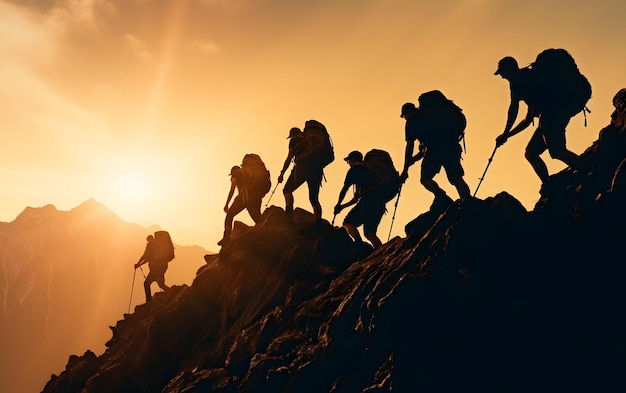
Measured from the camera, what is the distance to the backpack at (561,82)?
1029 centimetres

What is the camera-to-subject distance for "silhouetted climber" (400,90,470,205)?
12.0m

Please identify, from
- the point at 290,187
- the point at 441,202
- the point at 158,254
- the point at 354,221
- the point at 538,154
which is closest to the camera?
the point at 538,154

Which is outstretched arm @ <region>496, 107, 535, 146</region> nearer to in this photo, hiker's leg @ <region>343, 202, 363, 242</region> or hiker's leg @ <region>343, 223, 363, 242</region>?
hiker's leg @ <region>343, 202, 363, 242</region>

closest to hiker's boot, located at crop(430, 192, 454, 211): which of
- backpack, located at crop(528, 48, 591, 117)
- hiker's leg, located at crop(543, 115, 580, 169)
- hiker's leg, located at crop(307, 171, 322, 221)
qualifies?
hiker's leg, located at crop(543, 115, 580, 169)

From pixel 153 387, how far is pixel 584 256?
1411 centimetres

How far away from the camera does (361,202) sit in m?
15.7

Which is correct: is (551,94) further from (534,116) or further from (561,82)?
(534,116)

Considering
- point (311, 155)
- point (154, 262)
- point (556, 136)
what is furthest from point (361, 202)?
point (154, 262)

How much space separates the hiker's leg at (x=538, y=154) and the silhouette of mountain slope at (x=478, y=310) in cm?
33

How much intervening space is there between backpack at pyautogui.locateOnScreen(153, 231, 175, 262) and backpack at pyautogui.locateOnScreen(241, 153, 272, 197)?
735 cm

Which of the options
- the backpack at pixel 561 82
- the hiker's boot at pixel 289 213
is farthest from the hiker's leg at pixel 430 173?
the hiker's boot at pixel 289 213

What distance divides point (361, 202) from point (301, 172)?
2.84 m

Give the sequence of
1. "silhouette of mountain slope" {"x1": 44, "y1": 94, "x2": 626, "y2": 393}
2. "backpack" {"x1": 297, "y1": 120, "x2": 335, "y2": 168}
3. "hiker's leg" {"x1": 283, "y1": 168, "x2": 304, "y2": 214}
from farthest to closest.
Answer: "hiker's leg" {"x1": 283, "y1": 168, "x2": 304, "y2": 214} → "backpack" {"x1": 297, "y1": 120, "x2": 335, "y2": 168} → "silhouette of mountain slope" {"x1": 44, "y1": 94, "x2": 626, "y2": 393}

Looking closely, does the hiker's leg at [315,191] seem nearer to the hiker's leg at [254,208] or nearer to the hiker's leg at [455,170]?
the hiker's leg at [254,208]
